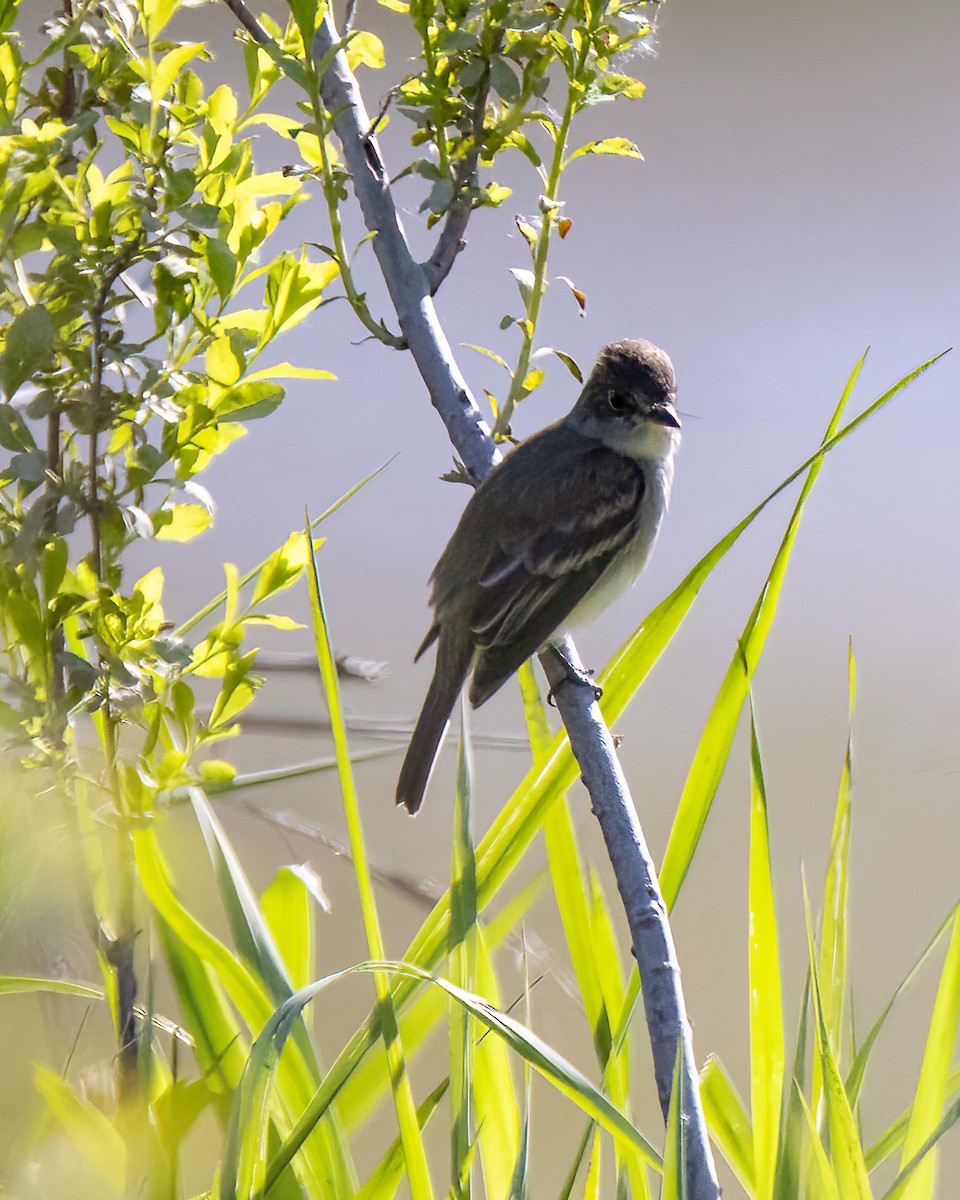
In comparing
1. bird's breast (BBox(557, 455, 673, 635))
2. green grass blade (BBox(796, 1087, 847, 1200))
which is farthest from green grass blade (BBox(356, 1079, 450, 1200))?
bird's breast (BBox(557, 455, 673, 635))

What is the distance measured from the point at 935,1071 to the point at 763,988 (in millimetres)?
139

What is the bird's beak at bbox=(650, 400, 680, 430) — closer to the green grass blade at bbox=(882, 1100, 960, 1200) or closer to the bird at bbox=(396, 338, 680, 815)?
the bird at bbox=(396, 338, 680, 815)

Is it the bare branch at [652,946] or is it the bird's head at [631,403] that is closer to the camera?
the bare branch at [652,946]

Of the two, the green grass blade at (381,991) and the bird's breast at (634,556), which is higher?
the bird's breast at (634,556)

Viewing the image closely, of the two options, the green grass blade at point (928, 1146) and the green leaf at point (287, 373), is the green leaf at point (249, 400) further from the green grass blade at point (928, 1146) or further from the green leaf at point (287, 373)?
the green grass blade at point (928, 1146)

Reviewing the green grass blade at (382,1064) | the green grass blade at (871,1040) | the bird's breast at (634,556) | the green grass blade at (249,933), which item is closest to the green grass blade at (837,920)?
the green grass blade at (871,1040)

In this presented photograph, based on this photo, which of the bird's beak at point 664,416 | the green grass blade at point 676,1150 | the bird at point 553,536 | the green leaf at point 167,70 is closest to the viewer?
the green grass blade at point 676,1150

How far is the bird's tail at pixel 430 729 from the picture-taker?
1250mm

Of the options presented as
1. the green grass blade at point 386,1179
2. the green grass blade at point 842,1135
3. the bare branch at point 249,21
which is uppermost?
the bare branch at point 249,21

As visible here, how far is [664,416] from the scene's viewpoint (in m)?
1.54

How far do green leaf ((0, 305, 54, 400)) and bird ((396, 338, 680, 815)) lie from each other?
0.63 metres

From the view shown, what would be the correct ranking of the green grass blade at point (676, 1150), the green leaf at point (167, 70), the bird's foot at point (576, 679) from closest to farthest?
the green grass blade at point (676, 1150) < the green leaf at point (167, 70) < the bird's foot at point (576, 679)

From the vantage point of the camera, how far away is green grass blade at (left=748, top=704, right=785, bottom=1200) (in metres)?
0.74

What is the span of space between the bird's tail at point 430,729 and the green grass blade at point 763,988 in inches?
19.1
